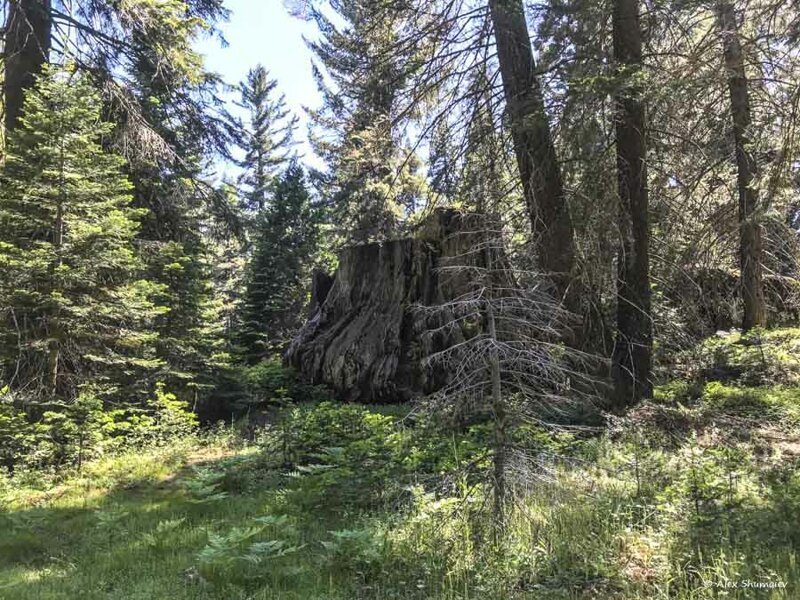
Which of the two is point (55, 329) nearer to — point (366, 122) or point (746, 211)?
point (366, 122)

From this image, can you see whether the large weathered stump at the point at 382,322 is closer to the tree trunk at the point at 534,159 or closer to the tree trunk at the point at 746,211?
the tree trunk at the point at 534,159

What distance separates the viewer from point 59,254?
273 inches

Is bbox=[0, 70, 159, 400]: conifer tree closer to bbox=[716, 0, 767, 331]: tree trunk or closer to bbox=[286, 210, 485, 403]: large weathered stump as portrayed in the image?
bbox=[286, 210, 485, 403]: large weathered stump

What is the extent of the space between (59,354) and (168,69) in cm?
562

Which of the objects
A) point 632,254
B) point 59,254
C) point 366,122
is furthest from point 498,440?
point 366,122

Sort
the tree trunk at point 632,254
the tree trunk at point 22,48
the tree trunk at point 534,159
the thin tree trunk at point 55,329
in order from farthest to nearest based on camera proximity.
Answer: the tree trunk at point 22,48, the thin tree trunk at point 55,329, the tree trunk at point 534,159, the tree trunk at point 632,254

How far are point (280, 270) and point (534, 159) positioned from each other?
13742mm

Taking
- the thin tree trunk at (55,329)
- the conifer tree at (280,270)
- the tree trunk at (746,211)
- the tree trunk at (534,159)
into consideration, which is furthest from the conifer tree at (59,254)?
the conifer tree at (280,270)

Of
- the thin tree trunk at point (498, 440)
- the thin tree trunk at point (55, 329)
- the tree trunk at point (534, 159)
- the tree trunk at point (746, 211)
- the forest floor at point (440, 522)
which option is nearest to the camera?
the forest floor at point (440, 522)

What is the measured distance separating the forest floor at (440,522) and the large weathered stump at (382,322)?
10.5 feet

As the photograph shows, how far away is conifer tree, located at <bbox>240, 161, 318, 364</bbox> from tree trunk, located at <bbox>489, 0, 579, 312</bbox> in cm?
1157

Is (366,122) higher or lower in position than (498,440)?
higher

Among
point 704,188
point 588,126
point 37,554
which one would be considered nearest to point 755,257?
point 704,188

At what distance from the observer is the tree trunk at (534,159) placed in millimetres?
6910
